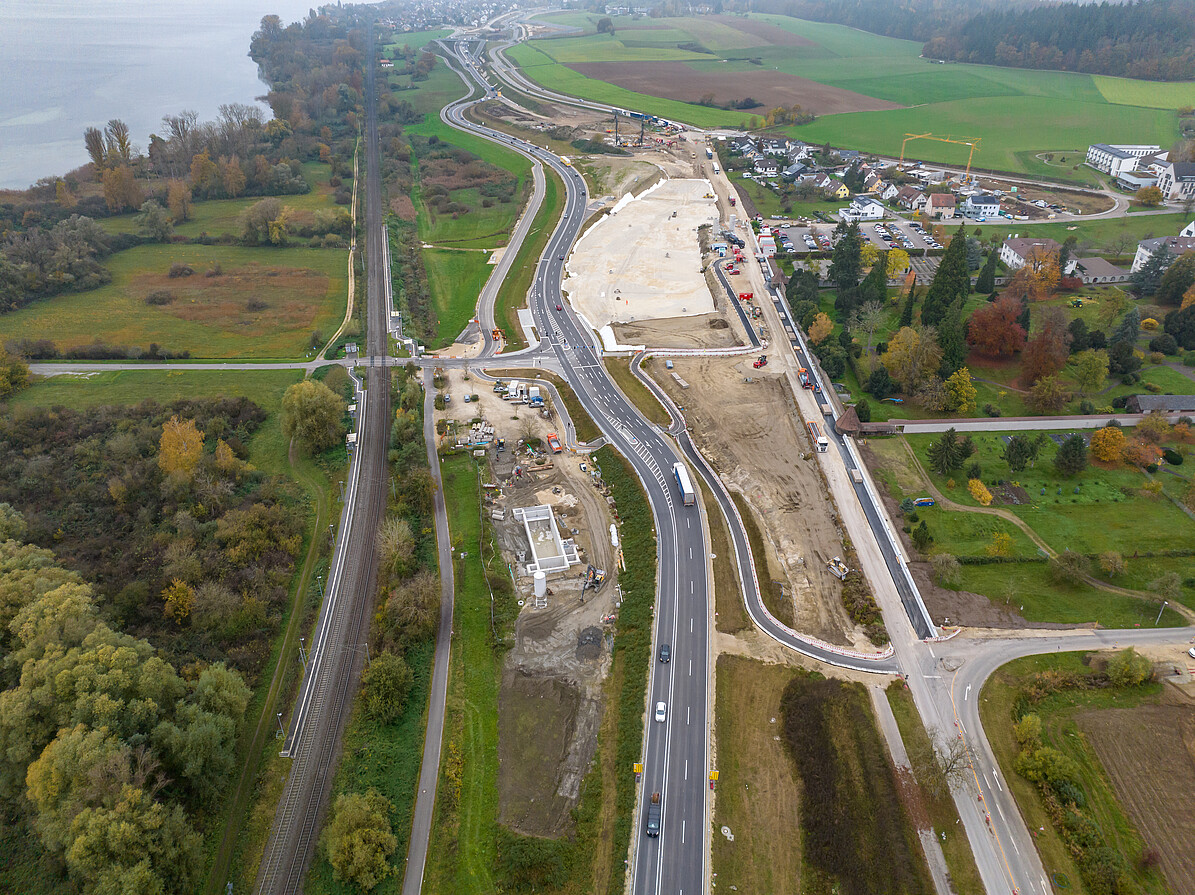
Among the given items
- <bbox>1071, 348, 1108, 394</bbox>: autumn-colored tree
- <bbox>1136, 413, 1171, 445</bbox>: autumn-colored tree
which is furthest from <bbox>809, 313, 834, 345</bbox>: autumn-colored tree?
<bbox>1136, 413, 1171, 445</bbox>: autumn-colored tree

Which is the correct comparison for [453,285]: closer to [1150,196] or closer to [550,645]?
[550,645]

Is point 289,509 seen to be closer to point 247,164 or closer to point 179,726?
point 179,726

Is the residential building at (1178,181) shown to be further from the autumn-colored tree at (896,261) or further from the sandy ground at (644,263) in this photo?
the sandy ground at (644,263)

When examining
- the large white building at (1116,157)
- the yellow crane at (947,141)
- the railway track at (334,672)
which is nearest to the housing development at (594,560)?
the railway track at (334,672)

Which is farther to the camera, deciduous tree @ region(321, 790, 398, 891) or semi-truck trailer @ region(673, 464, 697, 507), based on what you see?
semi-truck trailer @ region(673, 464, 697, 507)

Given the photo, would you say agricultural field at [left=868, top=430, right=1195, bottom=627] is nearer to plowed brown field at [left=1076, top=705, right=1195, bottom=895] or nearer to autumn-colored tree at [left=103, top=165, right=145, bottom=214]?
plowed brown field at [left=1076, top=705, right=1195, bottom=895]

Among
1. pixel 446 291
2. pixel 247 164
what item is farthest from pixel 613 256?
pixel 247 164

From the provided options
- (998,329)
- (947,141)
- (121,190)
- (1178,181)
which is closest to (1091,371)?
(998,329)
